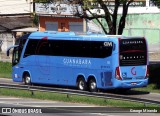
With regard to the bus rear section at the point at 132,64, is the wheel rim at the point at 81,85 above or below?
below

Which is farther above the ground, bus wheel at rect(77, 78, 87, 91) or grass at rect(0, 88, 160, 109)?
grass at rect(0, 88, 160, 109)

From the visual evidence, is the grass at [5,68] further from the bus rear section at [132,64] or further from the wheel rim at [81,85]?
the bus rear section at [132,64]

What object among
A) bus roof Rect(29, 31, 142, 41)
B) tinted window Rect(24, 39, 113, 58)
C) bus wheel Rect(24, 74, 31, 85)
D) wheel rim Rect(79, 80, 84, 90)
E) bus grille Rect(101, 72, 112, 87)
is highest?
bus roof Rect(29, 31, 142, 41)

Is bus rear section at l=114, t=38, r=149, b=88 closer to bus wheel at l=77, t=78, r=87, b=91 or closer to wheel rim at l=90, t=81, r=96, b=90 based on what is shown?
wheel rim at l=90, t=81, r=96, b=90

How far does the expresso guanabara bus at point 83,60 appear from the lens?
107ft

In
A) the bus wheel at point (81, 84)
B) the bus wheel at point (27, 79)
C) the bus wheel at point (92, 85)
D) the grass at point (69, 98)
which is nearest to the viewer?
the grass at point (69, 98)

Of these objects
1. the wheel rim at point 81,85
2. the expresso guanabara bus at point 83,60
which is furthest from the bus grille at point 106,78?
the wheel rim at point 81,85

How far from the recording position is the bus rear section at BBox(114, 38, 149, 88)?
3244cm

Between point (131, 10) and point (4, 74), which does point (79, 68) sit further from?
point (131, 10)

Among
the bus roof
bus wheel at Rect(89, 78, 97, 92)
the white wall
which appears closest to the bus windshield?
the bus roof

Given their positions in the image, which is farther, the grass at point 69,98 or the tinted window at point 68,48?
Result: the tinted window at point 68,48

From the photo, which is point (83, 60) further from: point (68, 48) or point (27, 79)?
point (27, 79)

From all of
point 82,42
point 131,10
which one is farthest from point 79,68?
point 131,10

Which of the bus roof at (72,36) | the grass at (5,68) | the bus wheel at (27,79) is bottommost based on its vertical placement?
the grass at (5,68)
